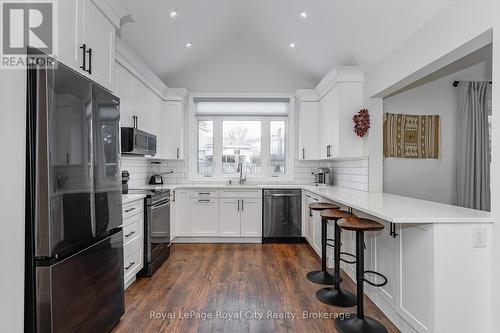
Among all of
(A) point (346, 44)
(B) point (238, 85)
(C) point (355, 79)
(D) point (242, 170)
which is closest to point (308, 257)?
(D) point (242, 170)

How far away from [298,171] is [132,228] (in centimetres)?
320

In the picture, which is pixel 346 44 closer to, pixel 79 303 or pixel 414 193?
pixel 414 193

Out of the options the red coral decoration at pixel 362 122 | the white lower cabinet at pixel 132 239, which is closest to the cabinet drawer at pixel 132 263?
the white lower cabinet at pixel 132 239

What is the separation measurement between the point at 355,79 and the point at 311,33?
0.87 metres

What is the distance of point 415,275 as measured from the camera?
1.97 m

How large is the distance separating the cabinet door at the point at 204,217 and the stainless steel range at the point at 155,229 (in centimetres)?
70

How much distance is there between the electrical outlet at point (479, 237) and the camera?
1770 millimetres

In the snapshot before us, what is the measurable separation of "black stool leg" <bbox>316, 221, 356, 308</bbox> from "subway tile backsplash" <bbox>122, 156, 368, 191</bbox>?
113cm

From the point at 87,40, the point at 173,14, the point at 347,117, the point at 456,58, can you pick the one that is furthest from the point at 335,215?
the point at 173,14

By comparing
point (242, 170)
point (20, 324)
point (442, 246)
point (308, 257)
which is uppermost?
point (242, 170)

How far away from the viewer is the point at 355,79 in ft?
11.8

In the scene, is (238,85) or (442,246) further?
(238,85)

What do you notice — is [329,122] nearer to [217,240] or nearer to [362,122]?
[362,122]

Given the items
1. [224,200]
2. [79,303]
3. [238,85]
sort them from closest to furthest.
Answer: [79,303] < [224,200] < [238,85]
